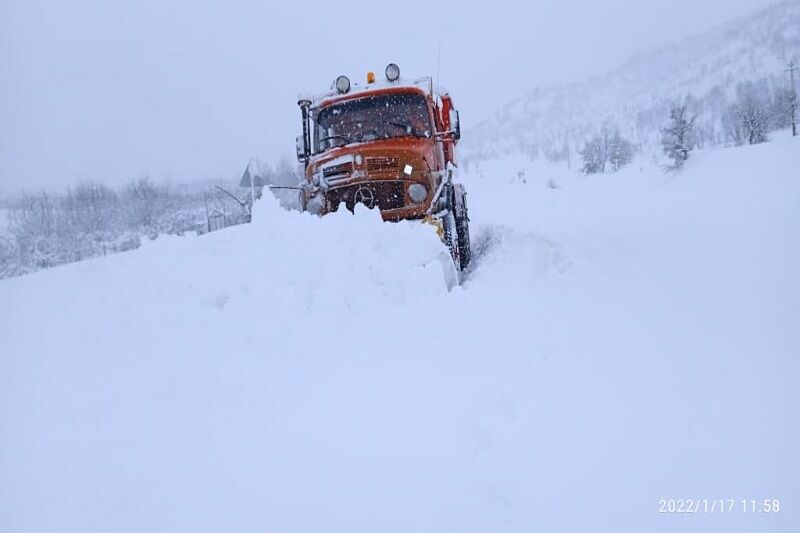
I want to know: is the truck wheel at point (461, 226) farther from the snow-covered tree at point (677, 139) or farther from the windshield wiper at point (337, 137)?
the snow-covered tree at point (677, 139)

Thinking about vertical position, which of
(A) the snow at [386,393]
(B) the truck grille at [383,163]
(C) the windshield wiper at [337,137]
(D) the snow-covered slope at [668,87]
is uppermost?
(D) the snow-covered slope at [668,87]

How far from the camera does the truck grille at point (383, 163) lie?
589cm

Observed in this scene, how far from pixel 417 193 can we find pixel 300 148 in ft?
8.13

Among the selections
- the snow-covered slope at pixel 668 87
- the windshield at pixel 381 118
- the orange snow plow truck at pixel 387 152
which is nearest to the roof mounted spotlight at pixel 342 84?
the orange snow plow truck at pixel 387 152

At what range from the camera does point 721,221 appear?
33.6ft

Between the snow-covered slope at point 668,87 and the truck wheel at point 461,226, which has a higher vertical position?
the snow-covered slope at point 668,87

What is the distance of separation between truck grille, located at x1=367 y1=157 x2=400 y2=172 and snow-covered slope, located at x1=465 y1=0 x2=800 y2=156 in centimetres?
7455

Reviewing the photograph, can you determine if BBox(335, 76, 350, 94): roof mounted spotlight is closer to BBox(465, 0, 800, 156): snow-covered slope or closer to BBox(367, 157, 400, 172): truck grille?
BBox(367, 157, 400, 172): truck grille

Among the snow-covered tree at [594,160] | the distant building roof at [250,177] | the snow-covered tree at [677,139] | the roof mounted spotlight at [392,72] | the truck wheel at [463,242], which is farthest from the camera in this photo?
the snow-covered tree at [594,160]

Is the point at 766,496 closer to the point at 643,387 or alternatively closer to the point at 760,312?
the point at 643,387

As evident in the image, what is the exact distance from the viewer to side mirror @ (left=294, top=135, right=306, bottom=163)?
7301 millimetres

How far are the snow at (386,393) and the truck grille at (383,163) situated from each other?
104cm

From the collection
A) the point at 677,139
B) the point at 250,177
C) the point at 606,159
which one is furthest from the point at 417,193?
the point at 606,159

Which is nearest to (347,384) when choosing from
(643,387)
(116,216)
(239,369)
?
(239,369)
